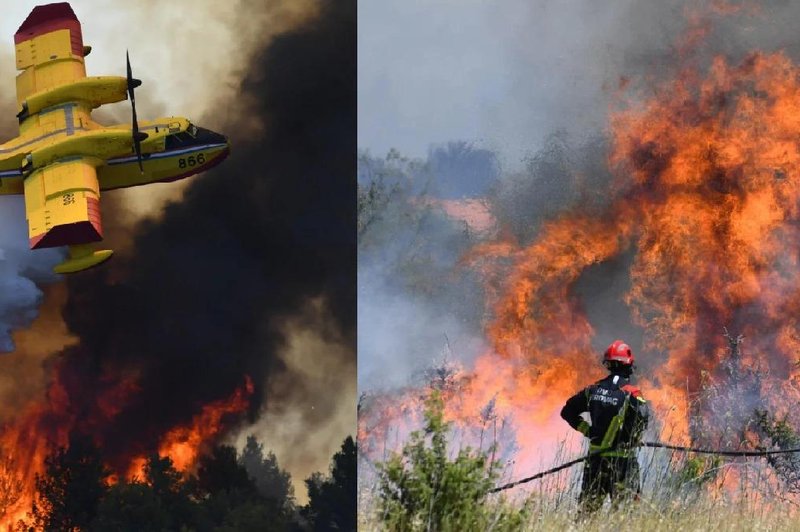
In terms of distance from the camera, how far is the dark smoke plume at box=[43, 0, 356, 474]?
19.1 meters

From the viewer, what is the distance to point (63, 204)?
17484 millimetres

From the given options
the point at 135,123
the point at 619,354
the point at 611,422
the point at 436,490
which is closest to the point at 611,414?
the point at 611,422

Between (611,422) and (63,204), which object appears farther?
(63,204)

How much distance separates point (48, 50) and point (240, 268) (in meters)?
4.10

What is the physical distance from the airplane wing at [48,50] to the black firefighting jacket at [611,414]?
28.0ft

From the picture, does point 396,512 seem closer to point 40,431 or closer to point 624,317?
point 40,431

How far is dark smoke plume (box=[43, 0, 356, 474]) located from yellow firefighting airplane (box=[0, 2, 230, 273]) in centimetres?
88

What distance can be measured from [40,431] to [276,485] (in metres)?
3.48

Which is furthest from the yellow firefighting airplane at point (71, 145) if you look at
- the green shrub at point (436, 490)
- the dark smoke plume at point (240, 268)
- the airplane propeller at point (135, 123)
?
the green shrub at point (436, 490)

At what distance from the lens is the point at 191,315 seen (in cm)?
1922

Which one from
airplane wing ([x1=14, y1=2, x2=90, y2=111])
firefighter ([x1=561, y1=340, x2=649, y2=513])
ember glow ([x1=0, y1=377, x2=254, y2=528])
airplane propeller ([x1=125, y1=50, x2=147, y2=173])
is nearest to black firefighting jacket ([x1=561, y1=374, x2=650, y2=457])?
firefighter ([x1=561, y1=340, x2=649, y2=513])

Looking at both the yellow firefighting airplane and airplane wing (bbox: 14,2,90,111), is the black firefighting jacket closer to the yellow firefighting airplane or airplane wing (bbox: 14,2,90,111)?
the yellow firefighting airplane

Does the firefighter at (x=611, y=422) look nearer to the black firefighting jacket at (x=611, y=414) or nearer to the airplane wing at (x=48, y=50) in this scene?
the black firefighting jacket at (x=611, y=414)

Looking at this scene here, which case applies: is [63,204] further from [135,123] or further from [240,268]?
[240,268]
